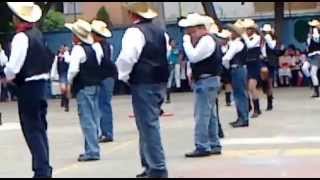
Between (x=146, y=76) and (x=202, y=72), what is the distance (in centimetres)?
215

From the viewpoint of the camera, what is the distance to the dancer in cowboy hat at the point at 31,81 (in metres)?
9.04

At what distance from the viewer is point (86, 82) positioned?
11562 millimetres

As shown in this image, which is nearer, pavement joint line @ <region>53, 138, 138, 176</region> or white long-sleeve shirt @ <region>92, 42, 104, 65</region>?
pavement joint line @ <region>53, 138, 138, 176</region>

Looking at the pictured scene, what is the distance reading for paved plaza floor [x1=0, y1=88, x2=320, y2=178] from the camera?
33.0ft

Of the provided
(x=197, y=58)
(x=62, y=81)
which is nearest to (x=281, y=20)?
(x=62, y=81)

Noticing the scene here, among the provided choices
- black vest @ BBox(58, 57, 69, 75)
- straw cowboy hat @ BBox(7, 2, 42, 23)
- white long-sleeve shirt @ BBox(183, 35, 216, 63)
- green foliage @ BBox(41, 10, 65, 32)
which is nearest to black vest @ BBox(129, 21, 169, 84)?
straw cowboy hat @ BBox(7, 2, 42, 23)

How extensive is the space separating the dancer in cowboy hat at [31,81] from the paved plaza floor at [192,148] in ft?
3.00

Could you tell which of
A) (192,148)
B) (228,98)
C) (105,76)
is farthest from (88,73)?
(228,98)

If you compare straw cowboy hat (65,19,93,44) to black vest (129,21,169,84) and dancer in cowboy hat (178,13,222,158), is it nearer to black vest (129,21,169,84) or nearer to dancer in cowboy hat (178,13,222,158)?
dancer in cowboy hat (178,13,222,158)

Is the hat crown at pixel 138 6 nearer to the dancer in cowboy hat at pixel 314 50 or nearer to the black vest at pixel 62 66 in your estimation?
→ the dancer in cowboy hat at pixel 314 50

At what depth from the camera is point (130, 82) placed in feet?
30.2

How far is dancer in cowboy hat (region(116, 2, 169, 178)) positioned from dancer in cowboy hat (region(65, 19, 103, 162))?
7.69 ft

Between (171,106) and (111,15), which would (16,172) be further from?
(111,15)

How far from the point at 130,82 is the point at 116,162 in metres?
2.16
